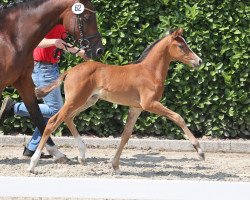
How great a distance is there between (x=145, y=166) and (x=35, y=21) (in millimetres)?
2072

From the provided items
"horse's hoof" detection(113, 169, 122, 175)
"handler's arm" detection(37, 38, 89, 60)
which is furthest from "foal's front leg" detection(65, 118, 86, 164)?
"handler's arm" detection(37, 38, 89, 60)

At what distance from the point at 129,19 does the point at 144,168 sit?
2.43m

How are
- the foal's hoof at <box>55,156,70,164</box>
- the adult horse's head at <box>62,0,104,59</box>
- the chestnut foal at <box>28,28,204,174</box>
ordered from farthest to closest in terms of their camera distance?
the foal's hoof at <box>55,156,70,164</box>
the adult horse's head at <box>62,0,104,59</box>
the chestnut foal at <box>28,28,204,174</box>

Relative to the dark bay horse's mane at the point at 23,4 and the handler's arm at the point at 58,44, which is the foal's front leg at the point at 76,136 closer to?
the handler's arm at the point at 58,44

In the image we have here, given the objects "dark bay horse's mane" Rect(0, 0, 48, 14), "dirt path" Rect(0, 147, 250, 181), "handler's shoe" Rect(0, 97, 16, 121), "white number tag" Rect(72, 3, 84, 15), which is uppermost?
"dark bay horse's mane" Rect(0, 0, 48, 14)

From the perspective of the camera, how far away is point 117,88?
642 cm

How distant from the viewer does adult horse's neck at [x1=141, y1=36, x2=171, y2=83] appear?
659 cm

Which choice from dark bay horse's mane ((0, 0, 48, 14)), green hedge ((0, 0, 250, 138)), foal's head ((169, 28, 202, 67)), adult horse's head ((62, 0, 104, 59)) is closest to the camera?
adult horse's head ((62, 0, 104, 59))

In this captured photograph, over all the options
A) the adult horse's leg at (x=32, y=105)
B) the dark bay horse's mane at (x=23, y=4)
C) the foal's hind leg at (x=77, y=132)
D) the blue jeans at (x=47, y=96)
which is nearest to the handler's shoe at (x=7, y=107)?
the blue jeans at (x=47, y=96)

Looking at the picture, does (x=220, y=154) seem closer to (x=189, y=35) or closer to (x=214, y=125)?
(x=214, y=125)

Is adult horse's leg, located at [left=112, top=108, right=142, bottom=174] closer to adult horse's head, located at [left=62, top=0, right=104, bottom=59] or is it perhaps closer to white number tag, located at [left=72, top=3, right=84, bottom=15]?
adult horse's head, located at [left=62, top=0, right=104, bottom=59]

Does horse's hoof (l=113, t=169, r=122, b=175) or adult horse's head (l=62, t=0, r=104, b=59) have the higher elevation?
adult horse's head (l=62, t=0, r=104, b=59)

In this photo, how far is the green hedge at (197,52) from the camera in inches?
333

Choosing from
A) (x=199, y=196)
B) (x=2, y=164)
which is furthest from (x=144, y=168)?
(x=199, y=196)
